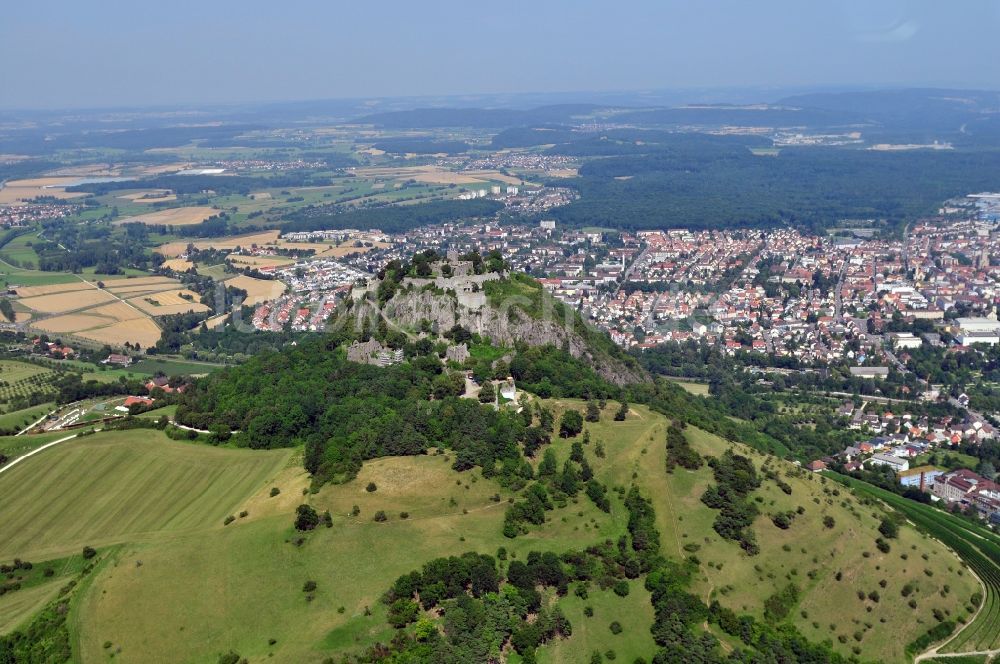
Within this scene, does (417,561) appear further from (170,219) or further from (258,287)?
(170,219)

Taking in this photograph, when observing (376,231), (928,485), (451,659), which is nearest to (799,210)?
(376,231)

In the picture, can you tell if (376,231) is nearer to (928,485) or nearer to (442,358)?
(442,358)

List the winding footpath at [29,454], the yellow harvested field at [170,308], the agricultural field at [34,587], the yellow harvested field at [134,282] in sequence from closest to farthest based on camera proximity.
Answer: the agricultural field at [34,587] < the winding footpath at [29,454] < the yellow harvested field at [170,308] < the yellow harvested field at [134,282]

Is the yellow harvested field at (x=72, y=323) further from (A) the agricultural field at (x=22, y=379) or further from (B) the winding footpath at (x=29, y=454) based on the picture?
(B) the winding footpath at (x=29, y=454)

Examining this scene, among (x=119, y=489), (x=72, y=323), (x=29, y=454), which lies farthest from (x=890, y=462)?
(x=72, y=323)

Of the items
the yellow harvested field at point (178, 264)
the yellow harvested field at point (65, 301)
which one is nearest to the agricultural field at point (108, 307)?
the yellow harvested field at point (65, 301)

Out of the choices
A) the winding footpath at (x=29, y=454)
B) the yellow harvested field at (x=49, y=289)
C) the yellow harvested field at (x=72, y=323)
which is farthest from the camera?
the yellow harvested field at (x=49, y=289)
